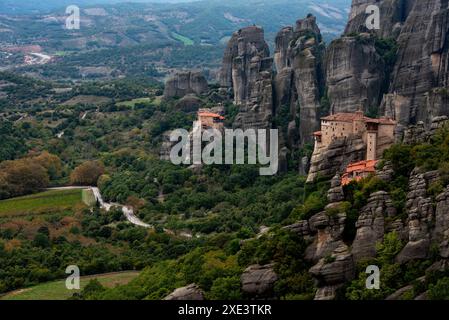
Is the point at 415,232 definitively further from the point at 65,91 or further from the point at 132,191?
the point at 65,91

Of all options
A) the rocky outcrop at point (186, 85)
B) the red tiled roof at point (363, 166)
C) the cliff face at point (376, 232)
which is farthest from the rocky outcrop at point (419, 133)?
the rocky outcrop at point (186, 85)

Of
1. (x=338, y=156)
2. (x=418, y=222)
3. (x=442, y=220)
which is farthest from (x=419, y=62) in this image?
(x=442, y=220)

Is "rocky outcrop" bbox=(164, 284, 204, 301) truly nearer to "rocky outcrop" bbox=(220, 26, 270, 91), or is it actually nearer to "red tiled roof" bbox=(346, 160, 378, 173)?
"red tiled roof" bbox=(346, 160, 378, 173)

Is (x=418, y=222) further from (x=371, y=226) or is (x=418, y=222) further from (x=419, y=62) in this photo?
(x=419, y=62)

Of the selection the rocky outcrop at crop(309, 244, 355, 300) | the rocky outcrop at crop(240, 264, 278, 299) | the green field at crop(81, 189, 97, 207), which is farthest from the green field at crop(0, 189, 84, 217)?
the rocky outcrop at crop(309, 244, 355, 300)

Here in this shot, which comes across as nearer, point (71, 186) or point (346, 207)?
point (346, 207)

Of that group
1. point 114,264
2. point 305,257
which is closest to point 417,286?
point 305,257
